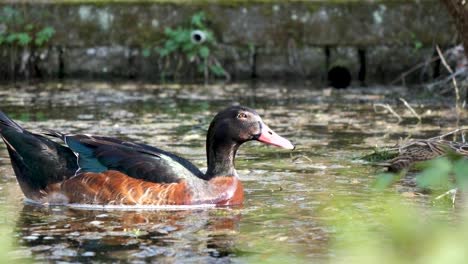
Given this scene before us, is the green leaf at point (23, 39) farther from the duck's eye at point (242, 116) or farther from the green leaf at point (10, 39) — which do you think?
the duck's eye at point (242, 116)

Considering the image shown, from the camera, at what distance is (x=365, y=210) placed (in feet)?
23.7

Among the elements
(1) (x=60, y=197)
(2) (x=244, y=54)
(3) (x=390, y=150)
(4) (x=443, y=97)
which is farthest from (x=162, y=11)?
(1) (x=60, y=197)

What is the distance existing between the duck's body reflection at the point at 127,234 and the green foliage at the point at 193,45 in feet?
30.2

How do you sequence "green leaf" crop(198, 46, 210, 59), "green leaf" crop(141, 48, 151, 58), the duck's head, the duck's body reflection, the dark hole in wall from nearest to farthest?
the duck's body reflection, the duck's head, "green leaf" crop(198, 46, 210, 59), the dark hole in wall, "green leaf" crop(141, 48, 151, 58)

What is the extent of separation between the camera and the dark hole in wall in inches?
657

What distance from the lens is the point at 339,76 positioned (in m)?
16.9

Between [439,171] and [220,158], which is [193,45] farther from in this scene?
[439,171]

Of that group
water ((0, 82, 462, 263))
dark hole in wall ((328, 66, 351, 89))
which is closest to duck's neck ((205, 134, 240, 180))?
water ((0, 82, 462, 263))

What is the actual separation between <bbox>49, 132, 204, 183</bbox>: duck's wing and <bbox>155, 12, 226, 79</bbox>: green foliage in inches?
353

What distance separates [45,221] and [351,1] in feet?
34.7

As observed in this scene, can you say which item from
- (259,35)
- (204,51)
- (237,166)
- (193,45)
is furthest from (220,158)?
(259,35)

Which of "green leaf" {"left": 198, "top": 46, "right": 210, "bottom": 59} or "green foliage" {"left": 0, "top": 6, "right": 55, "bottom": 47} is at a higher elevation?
"green foliage" {"left": 0, "top": 6, "right": 55, "bottom": 47}

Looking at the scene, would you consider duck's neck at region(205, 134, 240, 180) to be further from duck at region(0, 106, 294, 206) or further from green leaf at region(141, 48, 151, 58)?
green leaf at region(141, 48, 151, 58)

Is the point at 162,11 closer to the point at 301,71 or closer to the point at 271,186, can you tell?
the point at 301,71
